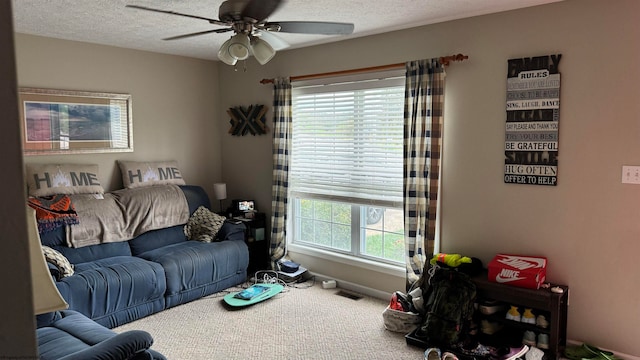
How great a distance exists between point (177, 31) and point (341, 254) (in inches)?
104

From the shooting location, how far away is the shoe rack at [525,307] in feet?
9.66

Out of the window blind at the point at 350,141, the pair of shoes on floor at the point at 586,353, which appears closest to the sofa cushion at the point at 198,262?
the window blind at the point at 350,141

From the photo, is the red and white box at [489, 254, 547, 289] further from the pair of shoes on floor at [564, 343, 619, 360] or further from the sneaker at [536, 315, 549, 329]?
the pair of shoes on floor at [564, 343, 619, 360]

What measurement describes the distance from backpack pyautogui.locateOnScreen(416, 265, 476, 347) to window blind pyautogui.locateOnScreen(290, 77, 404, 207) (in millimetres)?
988

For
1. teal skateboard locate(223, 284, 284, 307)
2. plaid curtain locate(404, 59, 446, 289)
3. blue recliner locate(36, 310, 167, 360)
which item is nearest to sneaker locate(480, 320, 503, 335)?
plaid curtain locate(404, 59, 446, 289)

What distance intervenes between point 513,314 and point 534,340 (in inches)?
8.2

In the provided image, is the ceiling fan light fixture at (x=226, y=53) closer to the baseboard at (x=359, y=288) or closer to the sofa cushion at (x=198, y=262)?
the sofa cushion at (x=198, y=262)

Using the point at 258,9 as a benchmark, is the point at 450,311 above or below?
below

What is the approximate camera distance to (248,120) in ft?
17.1

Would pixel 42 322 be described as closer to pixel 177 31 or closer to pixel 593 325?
pixel 177 31

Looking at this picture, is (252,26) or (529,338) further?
(529,338)

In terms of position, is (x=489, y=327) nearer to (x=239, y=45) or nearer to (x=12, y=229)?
(x=239, y=45)

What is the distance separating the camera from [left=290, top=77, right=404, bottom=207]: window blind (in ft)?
13.2

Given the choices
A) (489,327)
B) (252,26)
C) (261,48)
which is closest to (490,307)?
(489,327)
